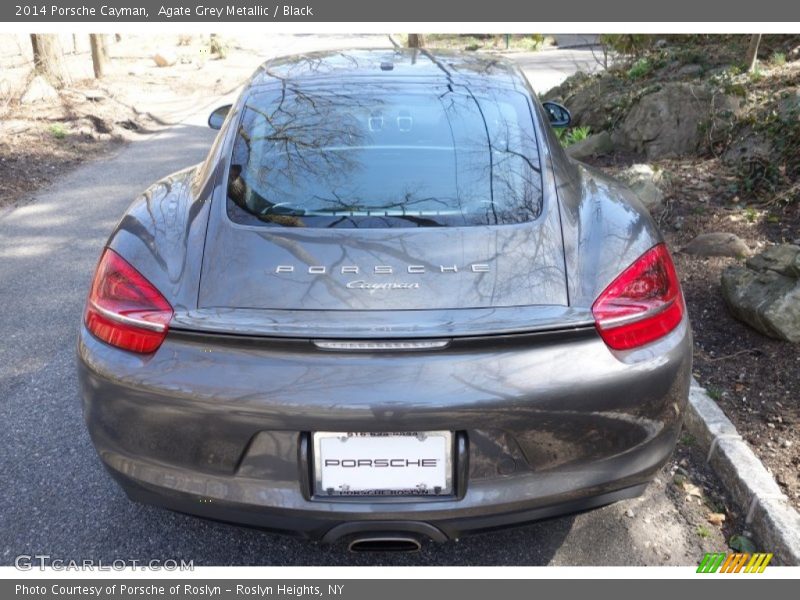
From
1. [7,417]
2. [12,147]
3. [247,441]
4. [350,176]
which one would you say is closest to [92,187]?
[12,147]

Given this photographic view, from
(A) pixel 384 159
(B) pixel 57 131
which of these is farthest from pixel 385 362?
(B) pixel 57 131

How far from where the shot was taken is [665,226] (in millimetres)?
5281

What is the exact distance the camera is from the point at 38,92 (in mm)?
11109

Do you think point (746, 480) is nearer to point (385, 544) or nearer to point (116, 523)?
point (385, 544)

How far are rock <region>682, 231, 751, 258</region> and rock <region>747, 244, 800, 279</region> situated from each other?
58cm

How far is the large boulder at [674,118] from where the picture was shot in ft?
21.7

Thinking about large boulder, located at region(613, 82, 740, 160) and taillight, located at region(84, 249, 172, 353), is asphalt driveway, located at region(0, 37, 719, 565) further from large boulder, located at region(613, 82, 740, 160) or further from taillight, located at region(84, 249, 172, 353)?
large boulder, located at region(613, 82, 740, 160)

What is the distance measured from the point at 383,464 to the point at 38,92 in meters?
11.3

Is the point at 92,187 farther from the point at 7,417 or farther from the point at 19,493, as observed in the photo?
the point at 19,493

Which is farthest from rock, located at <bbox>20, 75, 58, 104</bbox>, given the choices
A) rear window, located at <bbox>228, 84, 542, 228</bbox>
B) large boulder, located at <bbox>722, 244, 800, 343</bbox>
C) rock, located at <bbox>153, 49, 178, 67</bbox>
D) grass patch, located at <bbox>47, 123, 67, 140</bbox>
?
large boulder, located at <bbox>722, 244, 800, 343</bbox>

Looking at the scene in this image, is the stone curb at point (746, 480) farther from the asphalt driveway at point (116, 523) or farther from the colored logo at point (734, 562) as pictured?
the asphalt driveway at point (116, 523)

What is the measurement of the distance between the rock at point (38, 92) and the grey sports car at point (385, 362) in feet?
33.2

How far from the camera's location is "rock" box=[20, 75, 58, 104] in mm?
10933

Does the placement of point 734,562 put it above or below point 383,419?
below
